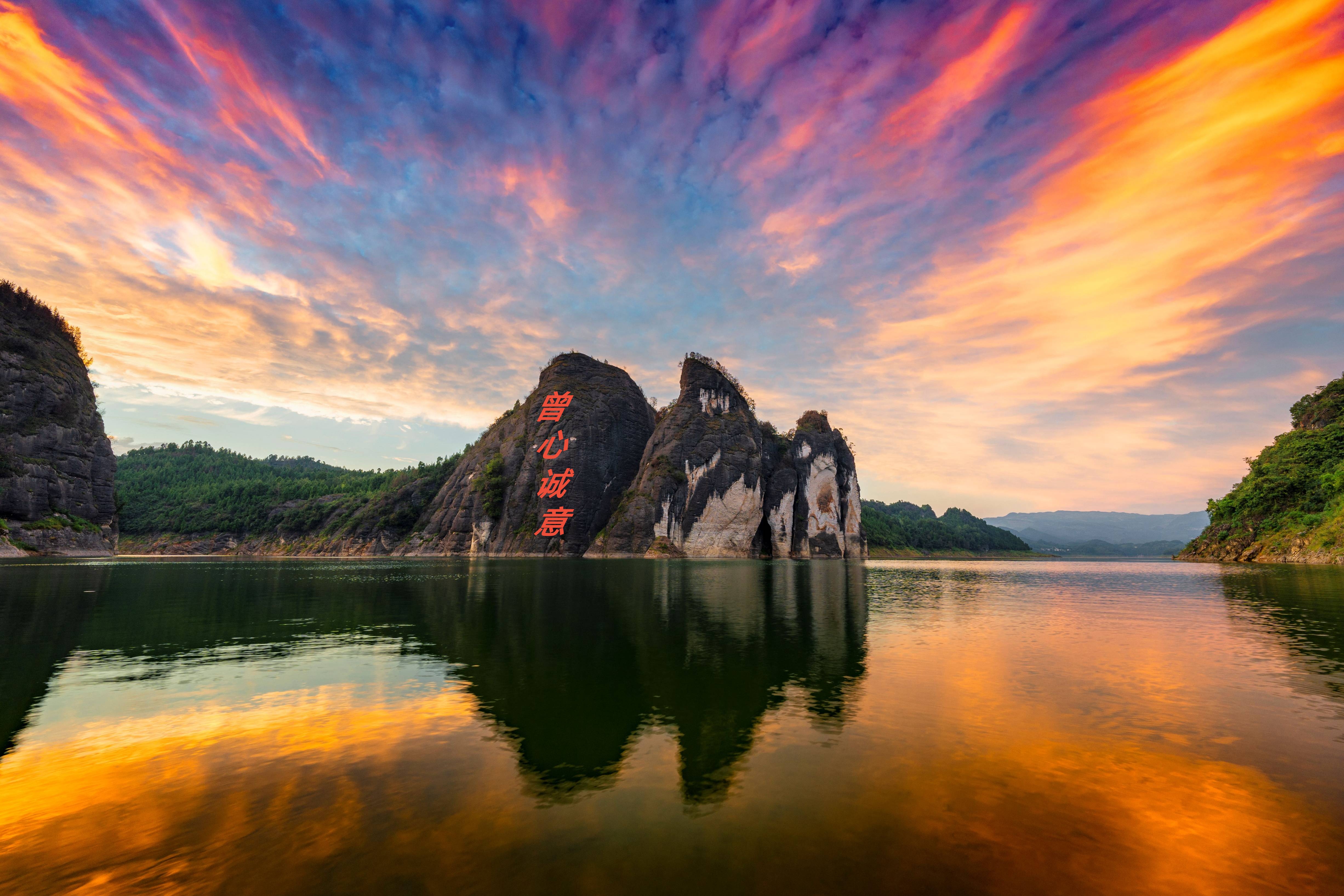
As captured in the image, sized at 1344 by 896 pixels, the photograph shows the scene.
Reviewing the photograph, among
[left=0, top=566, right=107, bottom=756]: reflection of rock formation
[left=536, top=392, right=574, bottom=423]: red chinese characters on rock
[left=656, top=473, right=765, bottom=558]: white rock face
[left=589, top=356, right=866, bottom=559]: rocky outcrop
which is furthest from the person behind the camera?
[left=536, top=392, right=574, bottom=423]: red chinese characters on rock

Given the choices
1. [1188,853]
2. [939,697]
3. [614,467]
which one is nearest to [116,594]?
[939,697]

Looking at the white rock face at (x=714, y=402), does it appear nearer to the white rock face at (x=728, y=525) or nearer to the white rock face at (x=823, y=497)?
the white rock face at (x=728, y=525)

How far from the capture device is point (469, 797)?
384 inches

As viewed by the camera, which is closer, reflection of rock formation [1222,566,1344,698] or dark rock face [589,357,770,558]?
reflection of rock formation [1222,566,1344,698]

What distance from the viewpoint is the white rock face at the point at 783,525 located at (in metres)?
146

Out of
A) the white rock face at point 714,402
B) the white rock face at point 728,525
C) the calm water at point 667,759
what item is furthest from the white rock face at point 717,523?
the calm water at point 667,759

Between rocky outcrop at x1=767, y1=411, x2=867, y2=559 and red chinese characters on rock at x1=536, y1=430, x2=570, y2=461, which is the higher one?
red chinese characters on rock at x1=536, y1=430, x2=570, y2=461

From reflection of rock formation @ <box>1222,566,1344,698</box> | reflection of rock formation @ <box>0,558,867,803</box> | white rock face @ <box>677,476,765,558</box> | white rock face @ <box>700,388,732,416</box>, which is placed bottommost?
reflection of rock formation @ <box>0,558,867,803</box>

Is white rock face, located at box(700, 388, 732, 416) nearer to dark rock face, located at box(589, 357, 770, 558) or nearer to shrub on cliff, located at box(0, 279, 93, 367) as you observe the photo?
dark rock face, located at box(589, 357, 770, 558)

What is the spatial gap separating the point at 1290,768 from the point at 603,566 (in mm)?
85844

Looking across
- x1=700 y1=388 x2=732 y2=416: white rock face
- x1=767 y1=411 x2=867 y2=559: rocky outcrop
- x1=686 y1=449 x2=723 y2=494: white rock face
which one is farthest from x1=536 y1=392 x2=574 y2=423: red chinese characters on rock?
x1=767 y1=411 x2=867 y2=559: rocky outcrop

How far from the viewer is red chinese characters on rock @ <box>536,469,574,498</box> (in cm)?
14488

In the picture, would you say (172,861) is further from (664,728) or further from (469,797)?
(664,728)

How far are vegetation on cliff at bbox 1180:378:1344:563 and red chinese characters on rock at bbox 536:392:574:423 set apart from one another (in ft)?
484
